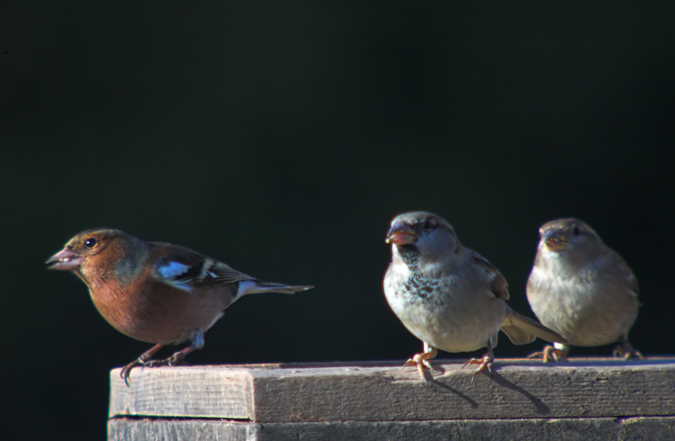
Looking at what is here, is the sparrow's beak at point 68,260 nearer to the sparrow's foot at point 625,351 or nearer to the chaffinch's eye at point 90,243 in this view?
the chaffinch's eye at point 90,243

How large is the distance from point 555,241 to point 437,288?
1.13 metres

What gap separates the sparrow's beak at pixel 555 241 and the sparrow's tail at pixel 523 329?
552mm

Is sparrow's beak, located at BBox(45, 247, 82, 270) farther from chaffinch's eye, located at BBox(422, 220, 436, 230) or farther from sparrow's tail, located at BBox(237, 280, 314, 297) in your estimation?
chaffinch's eye, located at BBox(422, 220, 436, 230)

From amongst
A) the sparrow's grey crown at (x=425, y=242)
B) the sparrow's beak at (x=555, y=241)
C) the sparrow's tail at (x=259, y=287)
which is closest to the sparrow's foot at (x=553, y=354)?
the sparrow's beak at (x=555, y=241)

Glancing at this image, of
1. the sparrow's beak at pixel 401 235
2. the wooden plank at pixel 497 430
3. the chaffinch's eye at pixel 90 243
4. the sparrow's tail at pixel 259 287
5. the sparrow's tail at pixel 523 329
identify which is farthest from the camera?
the sparrow's tail at pixel 259 287

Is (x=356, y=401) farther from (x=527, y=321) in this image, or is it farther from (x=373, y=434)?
(x=527, y=321)

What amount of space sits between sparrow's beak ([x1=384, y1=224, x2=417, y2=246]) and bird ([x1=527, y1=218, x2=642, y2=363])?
1.13 m

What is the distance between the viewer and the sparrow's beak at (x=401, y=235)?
6.01ft

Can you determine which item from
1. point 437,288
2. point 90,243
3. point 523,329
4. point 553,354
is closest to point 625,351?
point 553,354

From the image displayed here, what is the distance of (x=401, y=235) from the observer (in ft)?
6.05

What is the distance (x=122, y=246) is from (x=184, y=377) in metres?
1.07

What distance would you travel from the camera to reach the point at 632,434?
4.96 ft

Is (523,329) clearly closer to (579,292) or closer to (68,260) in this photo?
(579,292)

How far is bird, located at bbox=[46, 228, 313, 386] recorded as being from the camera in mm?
2570
